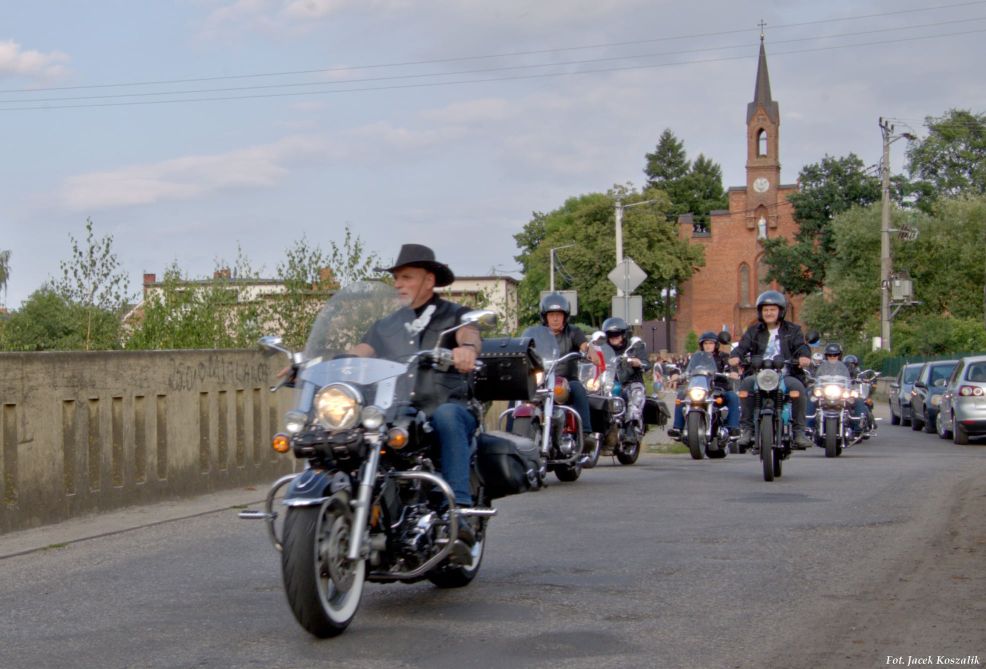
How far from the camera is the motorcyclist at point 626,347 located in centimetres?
1627

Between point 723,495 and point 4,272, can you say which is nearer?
point 723,495

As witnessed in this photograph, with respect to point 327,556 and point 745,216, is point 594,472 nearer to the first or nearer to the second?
point 327,556

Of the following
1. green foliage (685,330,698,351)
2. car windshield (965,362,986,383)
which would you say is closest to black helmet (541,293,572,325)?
car windshield (965,362,986,383)

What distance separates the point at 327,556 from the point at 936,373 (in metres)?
26.6

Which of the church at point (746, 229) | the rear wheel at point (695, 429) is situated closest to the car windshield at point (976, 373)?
the rear wheel at point (695, 429)

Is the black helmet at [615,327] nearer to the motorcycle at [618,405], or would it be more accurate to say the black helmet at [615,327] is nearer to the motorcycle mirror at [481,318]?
the motorcycle at [618,405]

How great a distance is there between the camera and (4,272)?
70125mm

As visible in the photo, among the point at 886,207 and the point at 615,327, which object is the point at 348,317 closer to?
the point at 615,327

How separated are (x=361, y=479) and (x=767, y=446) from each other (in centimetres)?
811

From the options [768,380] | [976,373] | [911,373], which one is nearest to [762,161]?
[911,373]

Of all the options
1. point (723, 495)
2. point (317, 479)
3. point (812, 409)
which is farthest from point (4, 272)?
point (317, 479)

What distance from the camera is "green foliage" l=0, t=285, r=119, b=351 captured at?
46.3ft

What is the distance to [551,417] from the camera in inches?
496

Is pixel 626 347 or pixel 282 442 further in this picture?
pixel 626 347
